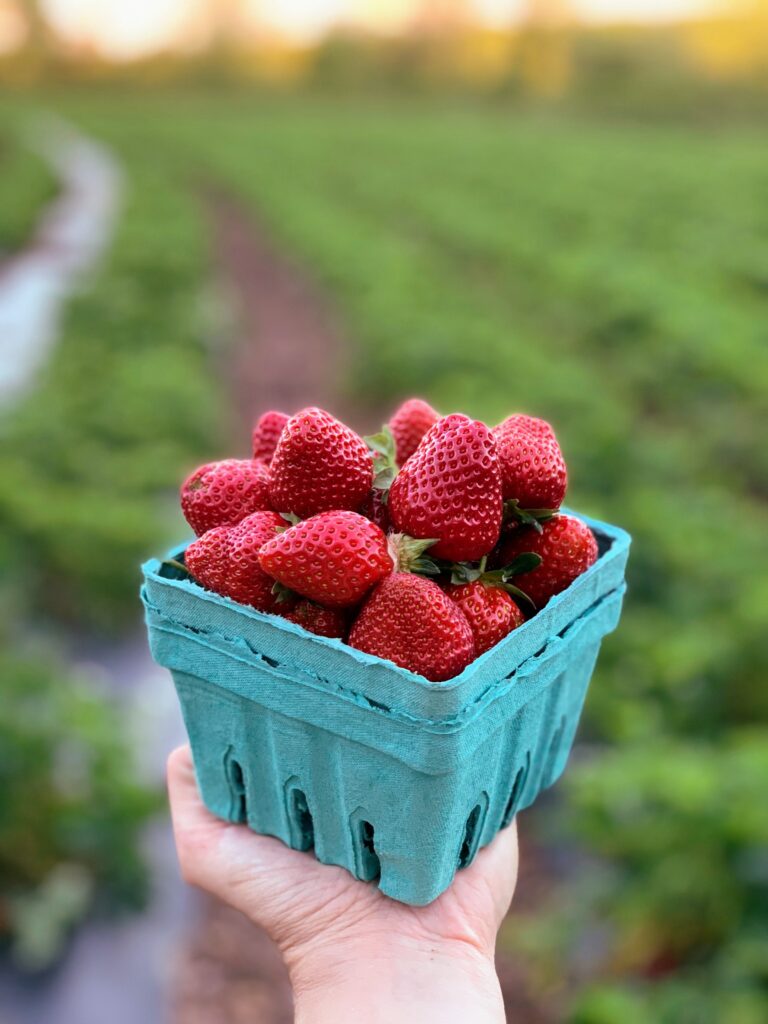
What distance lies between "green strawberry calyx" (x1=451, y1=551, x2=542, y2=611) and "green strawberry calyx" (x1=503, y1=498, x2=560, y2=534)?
0.13ft

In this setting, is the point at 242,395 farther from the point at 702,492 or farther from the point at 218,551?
the point at 218,551

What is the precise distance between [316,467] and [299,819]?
0.48 metres

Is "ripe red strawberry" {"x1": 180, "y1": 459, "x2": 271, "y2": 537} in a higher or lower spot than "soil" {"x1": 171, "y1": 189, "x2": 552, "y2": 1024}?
higher

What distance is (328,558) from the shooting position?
1.08 metres

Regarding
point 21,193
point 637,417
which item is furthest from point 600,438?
point 21,193

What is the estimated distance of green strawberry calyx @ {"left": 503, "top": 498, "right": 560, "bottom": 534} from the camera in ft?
4.03

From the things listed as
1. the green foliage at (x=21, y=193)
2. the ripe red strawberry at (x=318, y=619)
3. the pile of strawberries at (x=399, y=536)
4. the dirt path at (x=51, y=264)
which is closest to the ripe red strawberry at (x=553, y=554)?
the pile of strawberries at (x=399, y=536)

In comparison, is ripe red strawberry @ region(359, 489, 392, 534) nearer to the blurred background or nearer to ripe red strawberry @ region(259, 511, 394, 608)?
ripe red strawberry @ region(259, 511, 394, 608)

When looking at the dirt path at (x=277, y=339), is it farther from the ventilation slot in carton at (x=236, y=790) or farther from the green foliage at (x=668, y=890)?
the ventilation slot in carton at (x=236, y=790)

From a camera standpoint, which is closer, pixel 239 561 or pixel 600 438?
pixel 239 561

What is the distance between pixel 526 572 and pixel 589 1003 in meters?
1.35

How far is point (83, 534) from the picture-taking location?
389 centimetres

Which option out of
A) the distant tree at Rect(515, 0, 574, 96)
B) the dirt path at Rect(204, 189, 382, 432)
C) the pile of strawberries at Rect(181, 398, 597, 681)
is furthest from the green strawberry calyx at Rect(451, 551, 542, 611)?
the distant tree at Rect(515, 0, 574, 96)

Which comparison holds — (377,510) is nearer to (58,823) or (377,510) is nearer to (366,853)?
(366,853)
